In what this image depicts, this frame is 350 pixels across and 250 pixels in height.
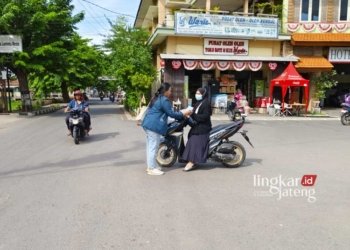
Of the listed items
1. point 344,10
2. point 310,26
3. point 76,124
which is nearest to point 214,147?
point 76,124

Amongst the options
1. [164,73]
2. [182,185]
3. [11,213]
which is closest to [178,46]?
[164,73]

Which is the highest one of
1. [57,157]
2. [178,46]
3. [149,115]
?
[178,46]

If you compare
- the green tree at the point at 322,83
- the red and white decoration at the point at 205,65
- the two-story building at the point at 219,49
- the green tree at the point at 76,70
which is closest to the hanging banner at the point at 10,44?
the green tree at the point at 76,70

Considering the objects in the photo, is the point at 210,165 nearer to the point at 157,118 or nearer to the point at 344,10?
Result: the point at 157,118

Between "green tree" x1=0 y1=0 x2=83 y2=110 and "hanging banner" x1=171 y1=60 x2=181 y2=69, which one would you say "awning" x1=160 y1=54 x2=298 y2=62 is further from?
"green tree" x1=0 y1=0 x2=83 y2=110

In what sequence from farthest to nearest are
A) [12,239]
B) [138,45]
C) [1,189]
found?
[138,45] < [1,189] < [12,239]

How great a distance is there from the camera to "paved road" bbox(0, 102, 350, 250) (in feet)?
12.7

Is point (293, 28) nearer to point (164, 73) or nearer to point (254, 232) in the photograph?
point (164, 73)

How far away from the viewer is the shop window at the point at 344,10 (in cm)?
2194

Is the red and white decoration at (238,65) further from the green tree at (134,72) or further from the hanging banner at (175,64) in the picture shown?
the green tree at (134,72)

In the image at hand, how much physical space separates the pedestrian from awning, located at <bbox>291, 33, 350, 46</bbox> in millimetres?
17046

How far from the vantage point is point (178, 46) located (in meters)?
20.6

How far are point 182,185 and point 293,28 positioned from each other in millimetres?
18666

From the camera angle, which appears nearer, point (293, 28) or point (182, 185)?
point (182, 185)
